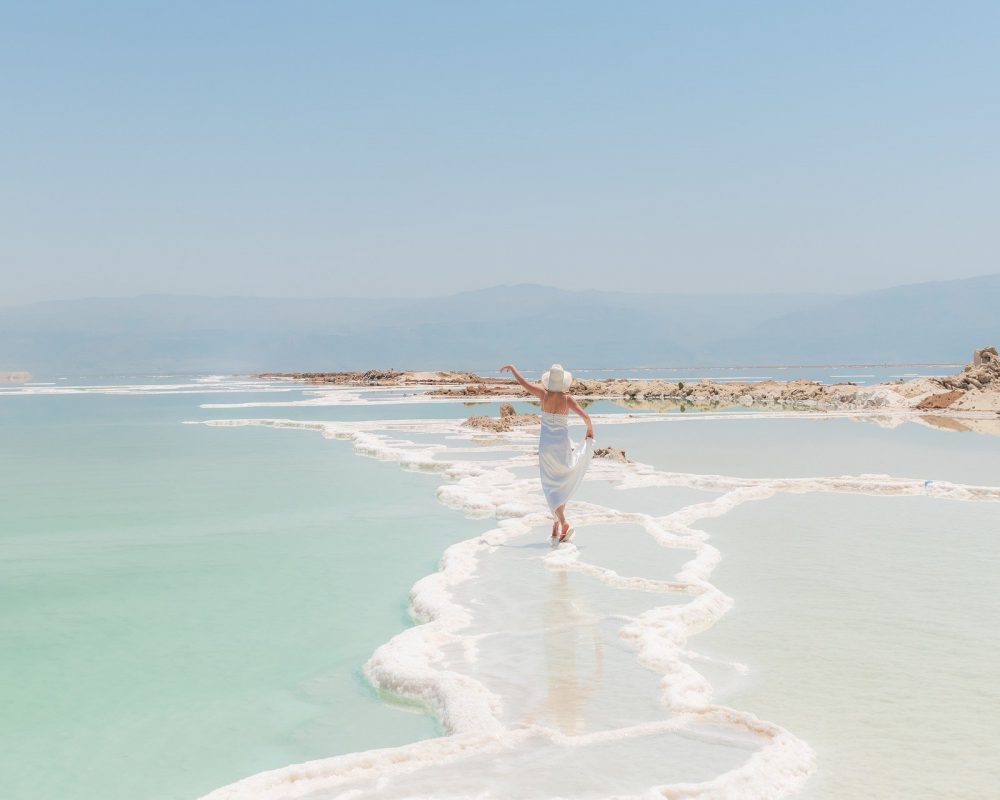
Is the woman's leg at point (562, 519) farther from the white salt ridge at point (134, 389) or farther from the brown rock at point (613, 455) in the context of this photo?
the white salt ridge at point (134, 389)

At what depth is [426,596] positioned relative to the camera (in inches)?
282

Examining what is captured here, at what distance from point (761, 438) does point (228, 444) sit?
12.4 meters

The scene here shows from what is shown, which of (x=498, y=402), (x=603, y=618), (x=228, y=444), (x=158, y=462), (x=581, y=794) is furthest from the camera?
(x=498, y=402)

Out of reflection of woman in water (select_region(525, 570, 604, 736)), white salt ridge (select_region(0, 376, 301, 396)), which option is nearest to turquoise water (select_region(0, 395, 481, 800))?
reflection of woman in water (select_region(525, 570, 604, 736))

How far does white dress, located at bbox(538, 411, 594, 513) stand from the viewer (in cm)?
927

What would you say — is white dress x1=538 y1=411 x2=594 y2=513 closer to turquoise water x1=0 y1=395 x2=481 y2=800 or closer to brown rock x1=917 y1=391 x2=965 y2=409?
turquoise water x1=0 y1=395 x2=481 y2=800

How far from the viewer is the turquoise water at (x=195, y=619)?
15.0ft

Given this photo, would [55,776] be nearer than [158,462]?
Yes

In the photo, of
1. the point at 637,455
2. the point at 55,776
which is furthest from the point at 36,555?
the point at 637,455

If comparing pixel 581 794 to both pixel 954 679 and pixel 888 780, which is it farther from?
pixel 954 679

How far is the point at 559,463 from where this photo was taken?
9.28 meters

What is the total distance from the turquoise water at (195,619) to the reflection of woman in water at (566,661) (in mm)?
702

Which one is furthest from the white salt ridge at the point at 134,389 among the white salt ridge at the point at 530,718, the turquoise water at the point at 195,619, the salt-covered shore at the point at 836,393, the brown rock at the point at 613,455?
the white salt ridge at the point at 530,718

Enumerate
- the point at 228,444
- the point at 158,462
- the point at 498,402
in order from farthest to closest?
the point at 498,402 < the point at 228,444 < the point at 158,462
